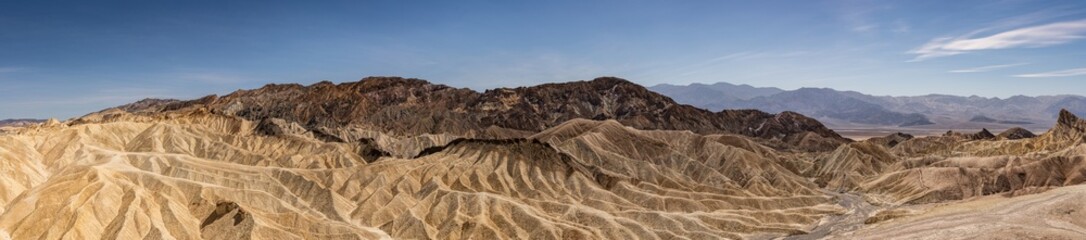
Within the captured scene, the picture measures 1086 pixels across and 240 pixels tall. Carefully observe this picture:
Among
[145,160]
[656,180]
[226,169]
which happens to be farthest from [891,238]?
[145,160]

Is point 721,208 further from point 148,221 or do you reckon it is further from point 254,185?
point 148,221

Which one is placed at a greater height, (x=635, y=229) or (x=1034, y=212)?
(x=1034, y=212)

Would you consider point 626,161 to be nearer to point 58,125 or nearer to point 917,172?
point 917,172

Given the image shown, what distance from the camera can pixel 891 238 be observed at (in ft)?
256

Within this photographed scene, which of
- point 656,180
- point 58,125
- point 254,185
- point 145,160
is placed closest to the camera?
point 254,185

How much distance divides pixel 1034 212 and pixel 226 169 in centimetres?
13431

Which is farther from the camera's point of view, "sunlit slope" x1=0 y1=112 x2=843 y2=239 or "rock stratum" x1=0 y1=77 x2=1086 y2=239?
"sunlit slope" x1=0 y1=112 x2=843 y2=239

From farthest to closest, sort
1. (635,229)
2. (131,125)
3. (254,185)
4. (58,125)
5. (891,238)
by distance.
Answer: (131,125) < (58,125) < (254,185) < (635,229) < (891,238)

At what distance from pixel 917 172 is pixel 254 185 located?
15000cm

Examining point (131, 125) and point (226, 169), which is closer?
point (226, 169)

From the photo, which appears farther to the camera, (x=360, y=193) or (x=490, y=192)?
(x=490, y=192)

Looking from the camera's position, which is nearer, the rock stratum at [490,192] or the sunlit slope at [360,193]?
the rock stratum at [490,192]

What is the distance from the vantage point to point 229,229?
94.0 meters

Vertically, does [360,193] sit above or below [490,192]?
above
